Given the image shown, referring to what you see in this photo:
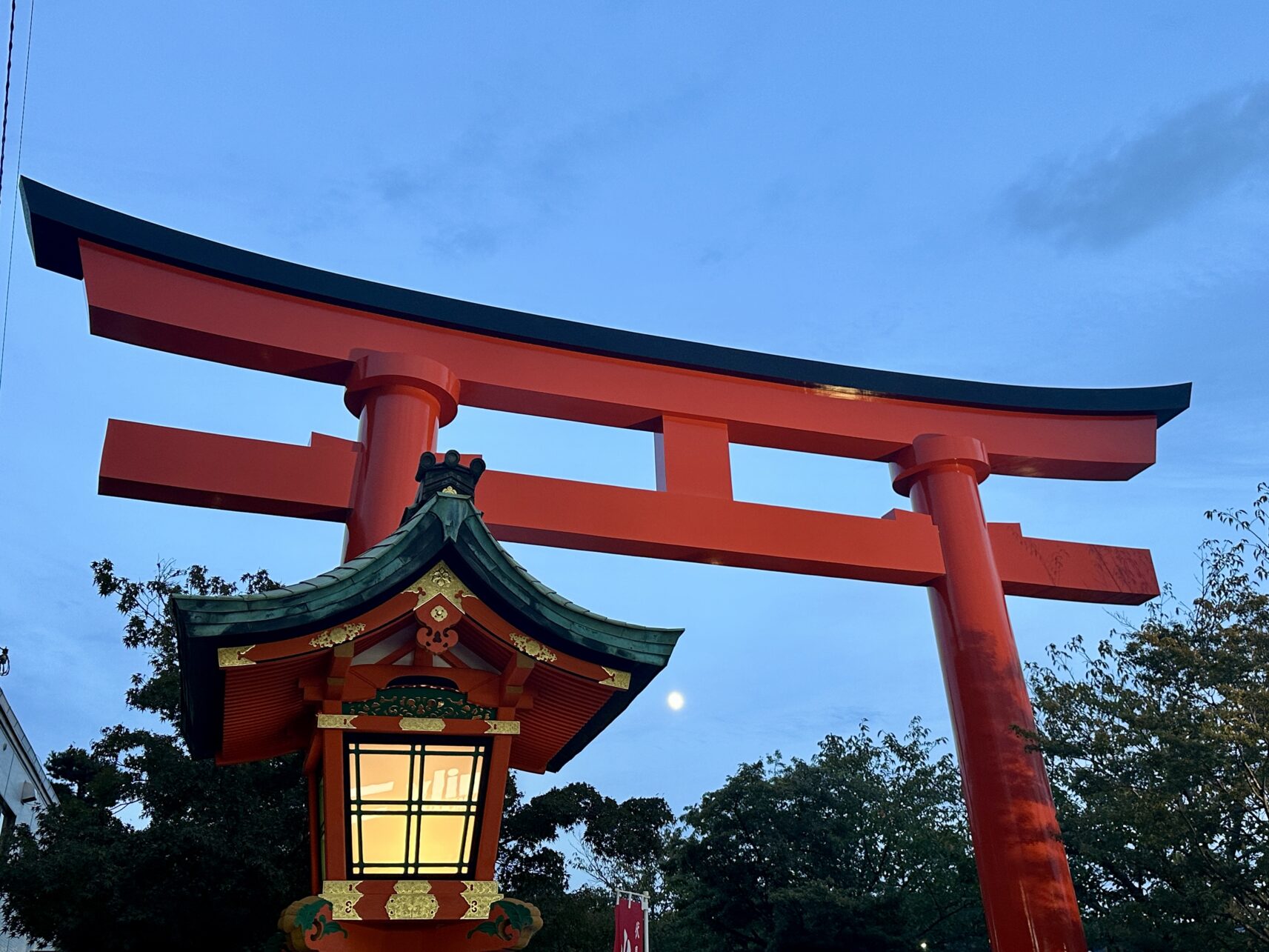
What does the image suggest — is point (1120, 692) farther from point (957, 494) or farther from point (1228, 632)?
point (957, 494)

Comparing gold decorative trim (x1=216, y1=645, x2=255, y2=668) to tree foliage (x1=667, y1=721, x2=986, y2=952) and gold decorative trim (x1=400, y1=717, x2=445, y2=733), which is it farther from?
tree foliage (x1=667, y1=721, x2=986, y2=952)

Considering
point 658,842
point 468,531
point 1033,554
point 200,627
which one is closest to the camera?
point 200,627

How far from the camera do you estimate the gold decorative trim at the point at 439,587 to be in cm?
480

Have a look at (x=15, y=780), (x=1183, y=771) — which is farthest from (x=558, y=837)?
(x=15, y=780)

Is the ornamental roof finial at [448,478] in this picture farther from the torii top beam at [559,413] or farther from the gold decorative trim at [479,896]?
the torii top beam at [559,413]

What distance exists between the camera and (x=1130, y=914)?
35.9ft

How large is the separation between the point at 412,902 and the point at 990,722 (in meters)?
6.54

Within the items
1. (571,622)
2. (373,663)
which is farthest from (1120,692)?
(373,663)

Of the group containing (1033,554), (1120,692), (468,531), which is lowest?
(468,531)

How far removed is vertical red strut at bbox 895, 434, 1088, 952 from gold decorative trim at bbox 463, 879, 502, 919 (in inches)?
230

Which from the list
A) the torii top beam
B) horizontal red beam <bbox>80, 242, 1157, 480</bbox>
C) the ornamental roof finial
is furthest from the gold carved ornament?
horizontal red beam <bbox>80, 242, 1157, 480</bbox>

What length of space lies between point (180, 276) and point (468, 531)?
5203 millimetres

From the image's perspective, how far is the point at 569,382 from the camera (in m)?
9.75

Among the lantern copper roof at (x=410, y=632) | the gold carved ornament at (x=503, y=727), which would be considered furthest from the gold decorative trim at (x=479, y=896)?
the lantern copper roof at (x=410, y=632)
